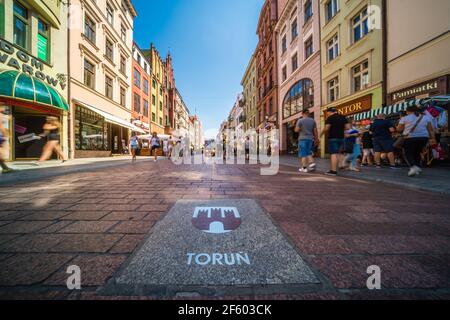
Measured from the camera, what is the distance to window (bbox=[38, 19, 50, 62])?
452 inches

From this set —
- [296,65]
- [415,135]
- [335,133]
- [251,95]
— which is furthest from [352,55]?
[251,95]

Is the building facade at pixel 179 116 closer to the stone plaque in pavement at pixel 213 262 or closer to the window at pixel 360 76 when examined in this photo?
the window at pixel 360 76

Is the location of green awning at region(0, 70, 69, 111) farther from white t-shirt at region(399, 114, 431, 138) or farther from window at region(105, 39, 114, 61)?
white t-shirt at region(399, 114, 431, 138)

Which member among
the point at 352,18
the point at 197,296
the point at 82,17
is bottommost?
the point at 197,296

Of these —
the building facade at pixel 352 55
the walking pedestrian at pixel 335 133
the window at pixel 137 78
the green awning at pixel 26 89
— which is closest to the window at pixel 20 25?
the green awning at pixel 26 89

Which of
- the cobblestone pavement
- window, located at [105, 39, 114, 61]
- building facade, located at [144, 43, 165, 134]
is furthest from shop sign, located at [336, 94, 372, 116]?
building facade, located at [144, 43, 165, 134]

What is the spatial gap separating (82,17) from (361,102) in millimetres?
19030

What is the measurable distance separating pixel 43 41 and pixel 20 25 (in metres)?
1.39

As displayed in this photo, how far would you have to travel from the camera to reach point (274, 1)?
23969 mm

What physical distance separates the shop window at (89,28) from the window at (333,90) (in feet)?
58.3

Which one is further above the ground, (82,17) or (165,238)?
(82,17)

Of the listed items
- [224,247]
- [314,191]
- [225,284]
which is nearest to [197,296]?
[225,284]

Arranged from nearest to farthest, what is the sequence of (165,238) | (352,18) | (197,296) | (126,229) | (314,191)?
(197,296), (165,238), (126,229), (314,191), (352,18)

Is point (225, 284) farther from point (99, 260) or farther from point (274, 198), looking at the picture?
point (274, 198)
